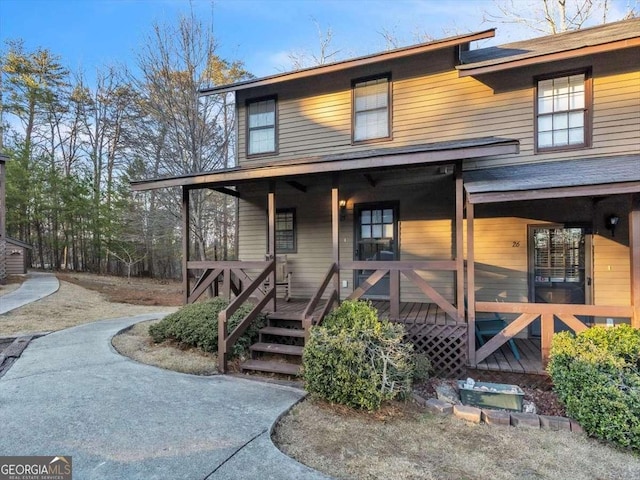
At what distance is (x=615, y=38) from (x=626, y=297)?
14.1ft

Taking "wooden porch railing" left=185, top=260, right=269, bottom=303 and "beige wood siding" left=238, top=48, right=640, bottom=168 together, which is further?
"wooden porch railing" left=185, top=260, right=269, bottom=303

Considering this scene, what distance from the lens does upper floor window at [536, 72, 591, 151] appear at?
6410mm

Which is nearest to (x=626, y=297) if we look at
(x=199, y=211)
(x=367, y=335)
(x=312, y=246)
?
(x=367, y=335)

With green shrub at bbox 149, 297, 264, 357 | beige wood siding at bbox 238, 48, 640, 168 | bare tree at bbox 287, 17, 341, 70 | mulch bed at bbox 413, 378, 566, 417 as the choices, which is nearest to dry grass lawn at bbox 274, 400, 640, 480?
mulch bed at bbox 413, 378, 566, 417

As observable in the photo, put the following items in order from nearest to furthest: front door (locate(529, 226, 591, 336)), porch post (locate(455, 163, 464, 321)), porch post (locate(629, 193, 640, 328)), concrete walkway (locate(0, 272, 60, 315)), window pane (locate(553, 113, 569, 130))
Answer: porch post (locate(629, 193, 640, 328))
porch post (locate(455, 163, 464, 321))
front door (locate(529, 226, 591, 336))
window pane (locate(553, 113, 569, 130))
concrete walkway (locate(0, 272, 60, 315))

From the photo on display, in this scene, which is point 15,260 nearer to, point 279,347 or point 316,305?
point 279,347

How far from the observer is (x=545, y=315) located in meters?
4.78

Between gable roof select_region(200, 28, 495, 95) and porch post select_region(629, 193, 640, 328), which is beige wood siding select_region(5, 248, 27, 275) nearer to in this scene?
gable roof select_region(200, 28, 495, 95)

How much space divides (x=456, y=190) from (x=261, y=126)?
538 centimetres

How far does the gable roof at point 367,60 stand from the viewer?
22.4ft

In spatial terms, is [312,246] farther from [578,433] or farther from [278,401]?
[578,433]

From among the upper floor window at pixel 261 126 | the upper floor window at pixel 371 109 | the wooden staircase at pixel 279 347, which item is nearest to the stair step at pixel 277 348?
the wooden staircase at pixel 279 347

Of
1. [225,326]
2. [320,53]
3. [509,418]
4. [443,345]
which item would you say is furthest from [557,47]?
[320,53]

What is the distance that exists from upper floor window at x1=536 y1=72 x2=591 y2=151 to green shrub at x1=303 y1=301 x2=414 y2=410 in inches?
199
